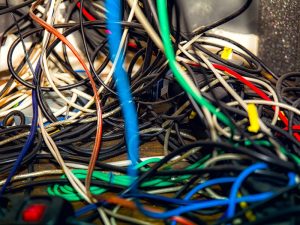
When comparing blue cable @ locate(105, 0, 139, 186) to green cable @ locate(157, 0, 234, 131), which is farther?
blue cable @ locate(105, 0, 139, 186)

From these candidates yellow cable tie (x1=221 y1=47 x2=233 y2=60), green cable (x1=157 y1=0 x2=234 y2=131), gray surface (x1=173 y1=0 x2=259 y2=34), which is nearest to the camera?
green cable (x1=157 y1=0 x2=234 y2=131)

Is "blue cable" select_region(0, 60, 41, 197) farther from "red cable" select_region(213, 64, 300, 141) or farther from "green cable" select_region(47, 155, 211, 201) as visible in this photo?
"red cable" select_region(213, 64, 300, 141)

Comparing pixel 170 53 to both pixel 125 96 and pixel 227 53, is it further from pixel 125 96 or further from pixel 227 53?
pixel 227 53

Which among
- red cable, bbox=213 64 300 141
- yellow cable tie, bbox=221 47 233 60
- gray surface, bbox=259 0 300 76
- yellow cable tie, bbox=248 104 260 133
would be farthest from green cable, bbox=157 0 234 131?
gray surface, bbox=259 0 300 76

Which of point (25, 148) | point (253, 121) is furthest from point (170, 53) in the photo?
point (25, 148)

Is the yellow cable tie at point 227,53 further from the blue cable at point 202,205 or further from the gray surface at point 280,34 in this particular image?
the blue cable at point 202,205

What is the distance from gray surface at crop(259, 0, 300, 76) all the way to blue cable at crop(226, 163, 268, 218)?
1.57ft

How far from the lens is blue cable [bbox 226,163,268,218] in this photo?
45 cm

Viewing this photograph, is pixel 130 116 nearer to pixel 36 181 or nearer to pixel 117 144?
pixel 117 144

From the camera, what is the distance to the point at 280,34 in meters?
0.89

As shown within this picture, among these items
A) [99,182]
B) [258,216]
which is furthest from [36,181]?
[258,216]

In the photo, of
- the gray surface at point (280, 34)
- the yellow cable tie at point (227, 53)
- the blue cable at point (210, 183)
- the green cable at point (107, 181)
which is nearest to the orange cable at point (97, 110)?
the green cable at point (107, 181)

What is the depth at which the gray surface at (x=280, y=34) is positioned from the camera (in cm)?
84

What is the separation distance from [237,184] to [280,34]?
0.55 metres
